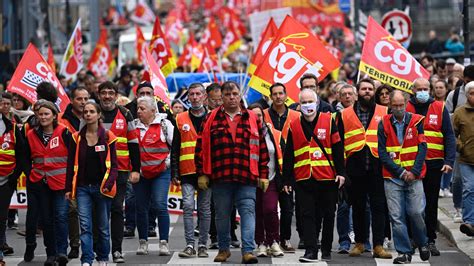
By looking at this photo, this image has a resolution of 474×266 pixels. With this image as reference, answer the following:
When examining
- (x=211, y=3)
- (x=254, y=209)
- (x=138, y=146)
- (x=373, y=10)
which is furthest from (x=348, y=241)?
(x=211, y=3)

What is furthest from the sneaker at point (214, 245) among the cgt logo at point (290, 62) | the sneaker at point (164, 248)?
the cgt logo at point (290, 62)

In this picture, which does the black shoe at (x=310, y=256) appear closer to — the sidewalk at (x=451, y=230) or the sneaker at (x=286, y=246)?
the sneaker at (x=286, y=246)

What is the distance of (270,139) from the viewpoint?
1487cm

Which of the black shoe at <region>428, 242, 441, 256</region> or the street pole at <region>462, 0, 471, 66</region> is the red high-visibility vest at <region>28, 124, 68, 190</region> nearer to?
the black shoe at <region>428, 242, 441, 256</region>

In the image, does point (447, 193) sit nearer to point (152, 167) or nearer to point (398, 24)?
point (398, 24)

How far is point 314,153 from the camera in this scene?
1427 cm

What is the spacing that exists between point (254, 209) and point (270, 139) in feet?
2.91

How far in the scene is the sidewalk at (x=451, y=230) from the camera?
49.6 ft

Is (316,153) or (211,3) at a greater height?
(211,3)

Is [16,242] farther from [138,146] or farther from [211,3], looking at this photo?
[211,3]

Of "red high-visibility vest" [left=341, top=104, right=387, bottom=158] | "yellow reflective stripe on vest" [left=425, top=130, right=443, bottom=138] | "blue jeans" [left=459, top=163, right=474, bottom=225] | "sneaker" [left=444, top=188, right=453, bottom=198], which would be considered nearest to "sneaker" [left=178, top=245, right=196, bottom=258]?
"red high-visibility vest" [left=341, top=104, right=387, bottom=158]

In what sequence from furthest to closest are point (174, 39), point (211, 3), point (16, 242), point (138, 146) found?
point (211, 3) < point (174, 39) < point (16, 242) < point (138, 146)

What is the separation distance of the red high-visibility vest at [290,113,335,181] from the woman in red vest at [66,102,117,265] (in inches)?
73.8

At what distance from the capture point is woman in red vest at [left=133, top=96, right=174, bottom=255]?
15203 mm
